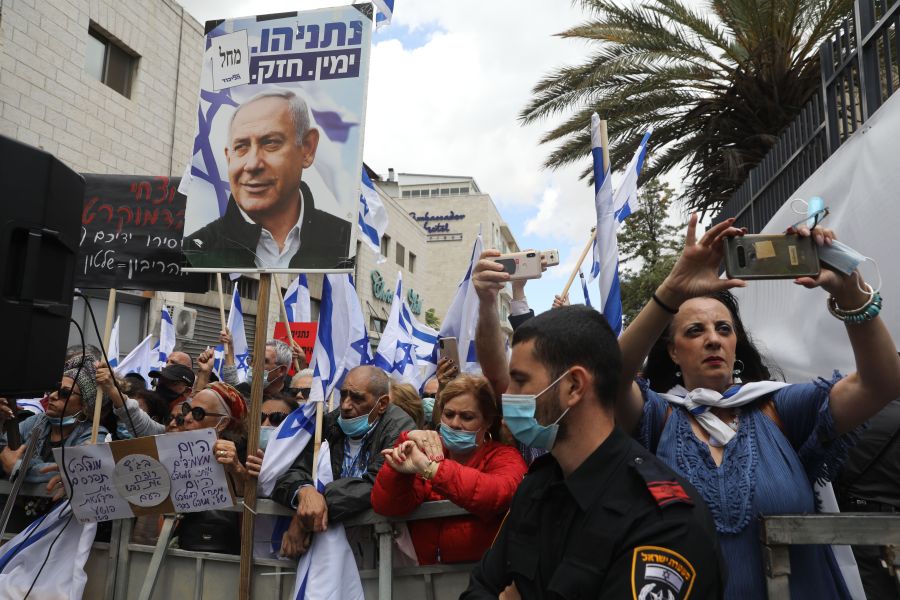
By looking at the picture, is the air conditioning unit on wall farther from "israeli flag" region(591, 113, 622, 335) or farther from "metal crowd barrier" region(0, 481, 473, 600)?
"israeli flag" region(591, 113, 622, 335)

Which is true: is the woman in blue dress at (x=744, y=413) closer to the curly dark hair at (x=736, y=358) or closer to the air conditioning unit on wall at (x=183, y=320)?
the curly dark hair at (x=736, y=358)

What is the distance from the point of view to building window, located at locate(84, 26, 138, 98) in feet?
40.4

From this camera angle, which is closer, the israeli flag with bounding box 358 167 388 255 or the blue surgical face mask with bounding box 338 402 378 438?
the blue surgical face mask with bounding box 338 402 378 438

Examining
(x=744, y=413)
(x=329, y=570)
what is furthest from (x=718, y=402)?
(x=329, y=570)

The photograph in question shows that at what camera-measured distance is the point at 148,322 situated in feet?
41.7

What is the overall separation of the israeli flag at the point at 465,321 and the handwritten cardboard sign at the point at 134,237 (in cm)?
186

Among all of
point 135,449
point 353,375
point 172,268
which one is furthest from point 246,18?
point 135,449

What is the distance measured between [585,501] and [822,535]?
2.11 feet

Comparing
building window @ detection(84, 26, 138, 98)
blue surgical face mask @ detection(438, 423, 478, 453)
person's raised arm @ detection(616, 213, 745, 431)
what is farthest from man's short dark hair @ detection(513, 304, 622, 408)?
building window @ detection(84, 26, 138, 98)

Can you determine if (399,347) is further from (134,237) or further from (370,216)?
(134,237)

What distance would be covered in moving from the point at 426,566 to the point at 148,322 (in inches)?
445

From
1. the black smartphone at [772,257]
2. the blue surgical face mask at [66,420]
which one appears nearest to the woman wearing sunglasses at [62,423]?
the blue surgical face mask at [66,420]

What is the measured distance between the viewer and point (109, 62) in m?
12.8

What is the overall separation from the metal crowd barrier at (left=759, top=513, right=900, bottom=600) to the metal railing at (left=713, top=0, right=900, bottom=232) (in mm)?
3496
